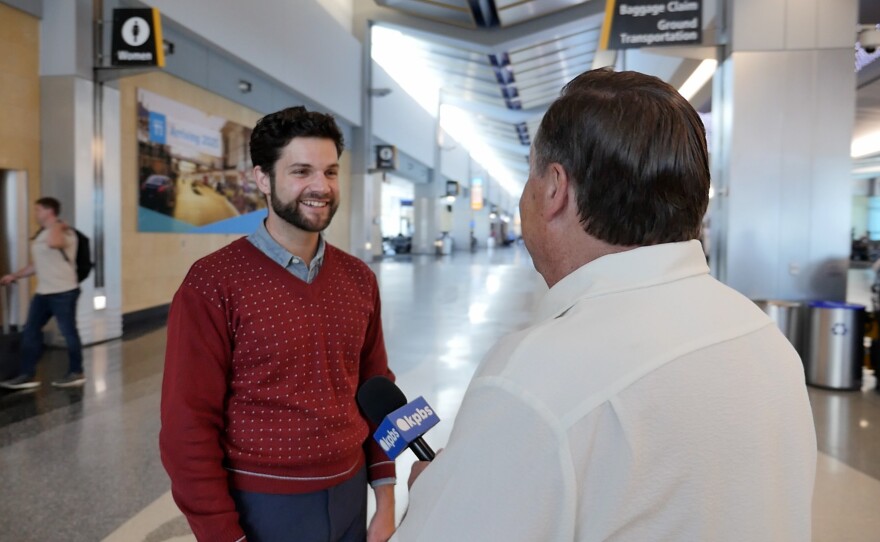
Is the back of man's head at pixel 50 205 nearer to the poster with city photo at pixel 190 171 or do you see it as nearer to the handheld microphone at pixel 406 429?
the poster with city photo at pixel 190 171

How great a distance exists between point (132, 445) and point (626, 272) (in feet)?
14.5

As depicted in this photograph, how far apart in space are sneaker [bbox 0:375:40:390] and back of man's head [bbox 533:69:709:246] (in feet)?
20.9

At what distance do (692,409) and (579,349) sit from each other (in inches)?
5.4

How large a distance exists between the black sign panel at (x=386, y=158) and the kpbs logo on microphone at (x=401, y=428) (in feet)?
66.4

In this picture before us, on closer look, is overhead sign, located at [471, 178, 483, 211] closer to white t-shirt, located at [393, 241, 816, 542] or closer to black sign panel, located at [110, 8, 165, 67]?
A: black sign panel, located at [110, 8, 165, 67]

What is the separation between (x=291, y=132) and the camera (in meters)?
1.65

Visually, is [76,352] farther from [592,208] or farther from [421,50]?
[421,50]

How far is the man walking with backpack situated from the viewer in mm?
5855

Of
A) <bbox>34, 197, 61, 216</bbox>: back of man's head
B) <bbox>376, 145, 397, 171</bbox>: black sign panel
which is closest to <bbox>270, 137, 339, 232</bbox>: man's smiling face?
<bbox>34, 197, 61, 216</bbox>: back of man's head

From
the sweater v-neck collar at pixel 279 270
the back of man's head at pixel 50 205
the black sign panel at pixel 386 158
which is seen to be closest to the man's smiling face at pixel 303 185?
the sweater v-neck collar at pixel 279 270

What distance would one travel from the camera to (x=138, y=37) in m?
7.84

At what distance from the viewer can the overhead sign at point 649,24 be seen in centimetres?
691

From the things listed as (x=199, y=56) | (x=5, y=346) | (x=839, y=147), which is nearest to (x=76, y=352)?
(x=5, y=346)

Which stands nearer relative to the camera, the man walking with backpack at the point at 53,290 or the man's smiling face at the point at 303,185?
the man's smiling face at the point at 303,185
